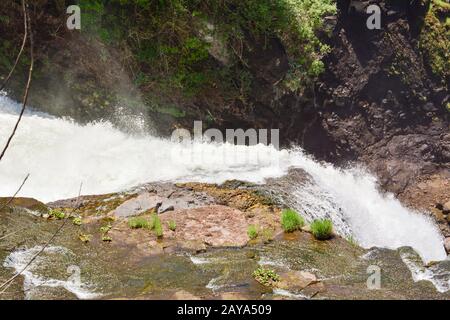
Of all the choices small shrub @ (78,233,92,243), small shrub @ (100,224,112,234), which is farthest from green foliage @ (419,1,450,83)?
small shrub @ (78,233,92,243)

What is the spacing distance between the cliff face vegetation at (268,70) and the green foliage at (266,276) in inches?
291

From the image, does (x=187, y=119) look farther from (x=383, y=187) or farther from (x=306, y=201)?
(x=383, y=187)

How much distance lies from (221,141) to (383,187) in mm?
5109

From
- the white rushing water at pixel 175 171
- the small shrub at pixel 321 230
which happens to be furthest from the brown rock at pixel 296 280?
the white rushing water at pixel 175 171

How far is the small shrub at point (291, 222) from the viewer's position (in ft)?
27.5

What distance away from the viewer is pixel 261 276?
6406 millimetres

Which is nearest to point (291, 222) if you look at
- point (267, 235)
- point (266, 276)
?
point (267, 235)

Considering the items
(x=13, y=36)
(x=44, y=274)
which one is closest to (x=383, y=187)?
(x=44, y=274)

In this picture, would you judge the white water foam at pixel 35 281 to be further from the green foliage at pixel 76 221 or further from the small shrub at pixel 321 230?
the small shrub at pixel 321 230

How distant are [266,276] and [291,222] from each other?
2160 millimetres

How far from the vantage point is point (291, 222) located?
839cm

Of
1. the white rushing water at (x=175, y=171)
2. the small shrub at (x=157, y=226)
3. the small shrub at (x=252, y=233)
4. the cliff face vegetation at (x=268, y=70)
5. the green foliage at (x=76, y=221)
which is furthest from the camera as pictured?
the cliff face vegetation at (x=268, y=70)

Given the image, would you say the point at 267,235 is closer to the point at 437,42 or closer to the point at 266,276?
the point at 266,276
